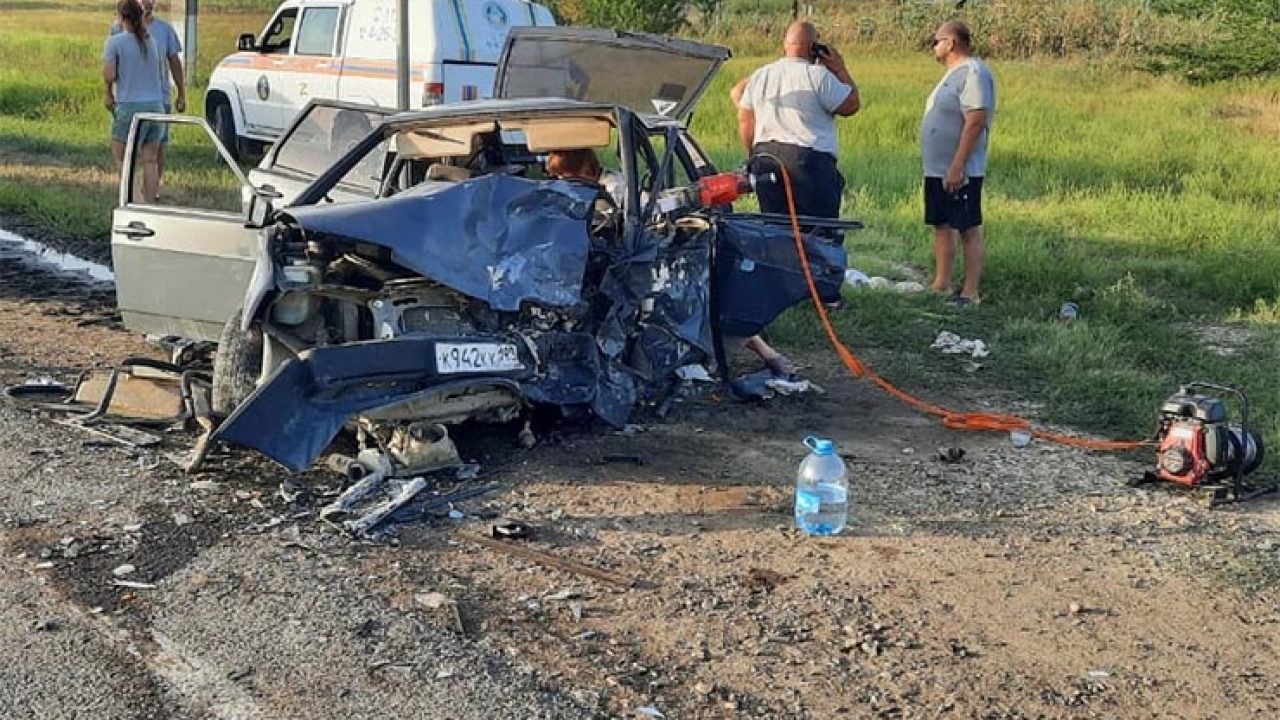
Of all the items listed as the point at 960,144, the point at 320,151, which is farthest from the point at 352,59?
the point at 960,144

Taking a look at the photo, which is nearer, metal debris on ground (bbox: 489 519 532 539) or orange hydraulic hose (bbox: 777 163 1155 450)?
metal debris on ground (bbox: 489 519 532 539)

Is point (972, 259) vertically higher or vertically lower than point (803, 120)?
lower

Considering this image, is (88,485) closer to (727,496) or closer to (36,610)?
(36,610)

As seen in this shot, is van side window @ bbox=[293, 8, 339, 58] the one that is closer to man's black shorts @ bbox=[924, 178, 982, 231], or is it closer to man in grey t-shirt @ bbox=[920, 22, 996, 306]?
man in grey t-shirt @ bbox=[920, 22, 996, 306]

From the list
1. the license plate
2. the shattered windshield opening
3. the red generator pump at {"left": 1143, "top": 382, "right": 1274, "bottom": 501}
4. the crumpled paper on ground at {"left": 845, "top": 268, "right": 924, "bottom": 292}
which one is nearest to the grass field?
the crumpled paper on ground at {"left": 845, "top": 268, "right": 924, "bottom": 292}

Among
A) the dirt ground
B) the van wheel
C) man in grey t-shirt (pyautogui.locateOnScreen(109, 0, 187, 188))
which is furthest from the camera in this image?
the van wheel

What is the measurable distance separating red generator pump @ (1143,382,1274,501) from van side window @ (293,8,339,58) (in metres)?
11.3

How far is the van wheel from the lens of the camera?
16234mm

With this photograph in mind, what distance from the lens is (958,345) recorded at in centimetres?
827

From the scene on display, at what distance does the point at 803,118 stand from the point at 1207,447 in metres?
3.52

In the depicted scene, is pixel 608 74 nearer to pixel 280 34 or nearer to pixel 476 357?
pixel 476 357

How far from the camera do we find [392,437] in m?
5.76

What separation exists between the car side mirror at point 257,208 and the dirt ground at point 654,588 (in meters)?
1.00

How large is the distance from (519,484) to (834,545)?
51.3 inches
